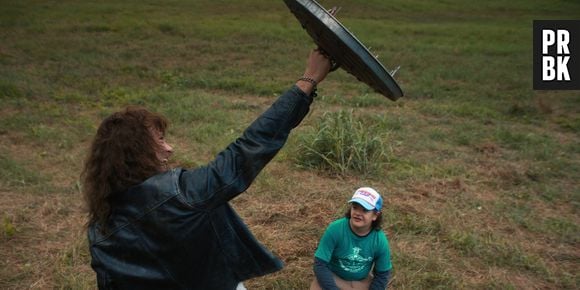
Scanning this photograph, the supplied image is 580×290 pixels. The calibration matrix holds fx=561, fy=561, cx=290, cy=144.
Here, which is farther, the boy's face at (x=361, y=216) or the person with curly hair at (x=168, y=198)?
the boy's face at (x=361, y=216)

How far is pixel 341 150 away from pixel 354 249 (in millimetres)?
2705

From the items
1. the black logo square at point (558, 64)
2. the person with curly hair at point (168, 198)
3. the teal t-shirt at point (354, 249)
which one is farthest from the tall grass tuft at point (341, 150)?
the black logo square at point (558, 64)

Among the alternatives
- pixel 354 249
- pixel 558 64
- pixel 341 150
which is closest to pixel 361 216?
pixel 354 249

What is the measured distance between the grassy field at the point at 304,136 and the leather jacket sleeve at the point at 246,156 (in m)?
2.15

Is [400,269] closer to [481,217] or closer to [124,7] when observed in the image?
[481,217]

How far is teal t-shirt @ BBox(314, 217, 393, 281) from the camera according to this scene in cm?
285

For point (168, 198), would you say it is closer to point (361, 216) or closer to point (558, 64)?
point (361, 216)

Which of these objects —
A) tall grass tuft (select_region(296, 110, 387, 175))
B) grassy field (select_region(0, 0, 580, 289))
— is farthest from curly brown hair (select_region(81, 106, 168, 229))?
tall grass tuft (select_region(296, 110, 387, 175))

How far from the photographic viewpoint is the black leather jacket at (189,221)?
148 centimetres

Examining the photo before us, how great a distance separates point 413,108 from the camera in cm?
861

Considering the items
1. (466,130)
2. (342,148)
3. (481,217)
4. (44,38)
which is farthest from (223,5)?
(481,217)

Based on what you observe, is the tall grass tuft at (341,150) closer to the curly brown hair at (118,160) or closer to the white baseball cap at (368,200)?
the white baseball cap at (368,200)

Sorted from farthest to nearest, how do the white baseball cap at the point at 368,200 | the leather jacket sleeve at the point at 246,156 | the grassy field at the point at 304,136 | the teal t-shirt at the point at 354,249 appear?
the grassy field at the point at 304,136
the teal t-shirt at the point at 354,249
the white baseball cap at the point at 368,200
the leather jacket sleeve at the point at 246,156

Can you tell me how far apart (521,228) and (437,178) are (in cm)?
110
